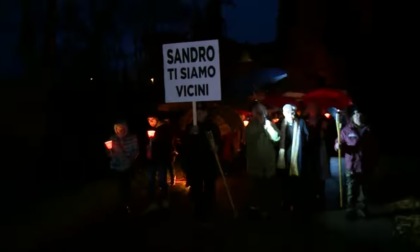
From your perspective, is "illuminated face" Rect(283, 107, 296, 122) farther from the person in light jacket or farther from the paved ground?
the paved ground

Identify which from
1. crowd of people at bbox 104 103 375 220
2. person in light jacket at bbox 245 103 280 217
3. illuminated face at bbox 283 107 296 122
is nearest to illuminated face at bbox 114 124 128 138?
crowd of people at bbox 104 103 375 220

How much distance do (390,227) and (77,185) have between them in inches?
368

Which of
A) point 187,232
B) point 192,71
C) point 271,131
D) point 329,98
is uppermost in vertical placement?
point 192,71

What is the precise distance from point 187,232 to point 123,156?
233cm

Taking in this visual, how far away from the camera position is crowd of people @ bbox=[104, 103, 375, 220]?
35.2ft

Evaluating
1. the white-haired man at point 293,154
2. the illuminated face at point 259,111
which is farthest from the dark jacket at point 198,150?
the white-haired man at point 293,154

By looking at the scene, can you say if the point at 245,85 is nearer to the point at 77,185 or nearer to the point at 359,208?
the point at 77,185

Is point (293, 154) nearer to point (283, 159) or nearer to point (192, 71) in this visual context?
point (283, 159)

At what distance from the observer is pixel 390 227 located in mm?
10086

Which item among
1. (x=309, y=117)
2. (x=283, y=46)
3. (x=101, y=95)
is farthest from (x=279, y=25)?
(x=309, y=117)

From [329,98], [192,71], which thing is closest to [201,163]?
[192,71]

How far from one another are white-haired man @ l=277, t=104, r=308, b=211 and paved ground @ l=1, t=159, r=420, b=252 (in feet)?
1.64

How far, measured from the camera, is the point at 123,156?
1212 centimetres

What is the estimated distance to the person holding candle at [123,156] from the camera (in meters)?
12.1
